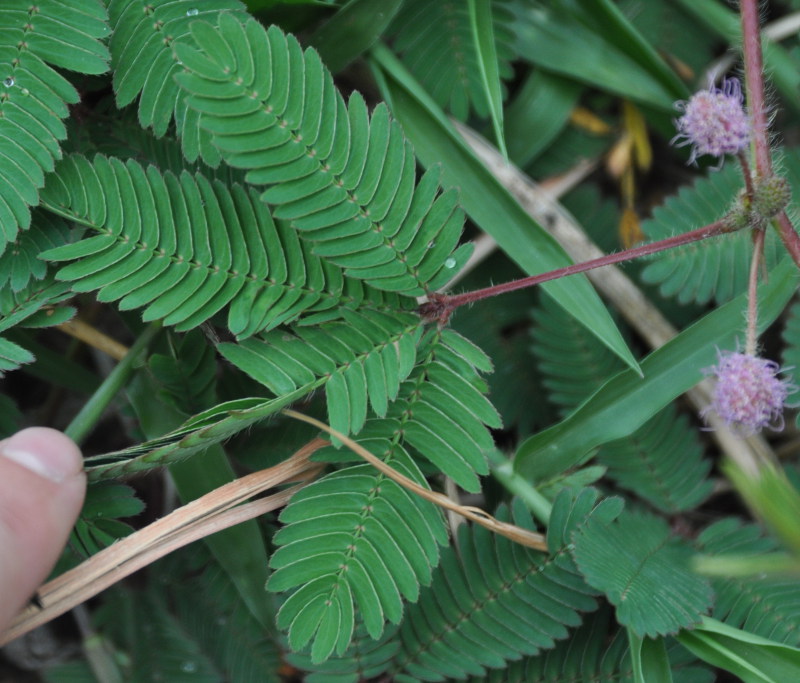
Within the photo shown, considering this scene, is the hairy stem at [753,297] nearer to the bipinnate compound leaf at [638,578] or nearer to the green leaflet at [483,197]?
the green leaflet at [483,197]

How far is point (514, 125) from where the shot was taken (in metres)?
2.11

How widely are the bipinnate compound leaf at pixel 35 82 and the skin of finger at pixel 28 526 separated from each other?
1.37 feet

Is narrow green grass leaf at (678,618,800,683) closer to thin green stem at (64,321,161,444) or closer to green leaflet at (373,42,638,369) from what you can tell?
green leaflet at (373,42,638,369)

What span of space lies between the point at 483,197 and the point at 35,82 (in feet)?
3.09

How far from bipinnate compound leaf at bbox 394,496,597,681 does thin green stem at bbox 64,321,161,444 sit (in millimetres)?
780

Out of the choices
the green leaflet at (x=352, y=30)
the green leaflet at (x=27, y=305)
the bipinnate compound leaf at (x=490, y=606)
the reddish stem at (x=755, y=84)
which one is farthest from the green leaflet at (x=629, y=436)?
the green leaflet at (x=27, y=305)

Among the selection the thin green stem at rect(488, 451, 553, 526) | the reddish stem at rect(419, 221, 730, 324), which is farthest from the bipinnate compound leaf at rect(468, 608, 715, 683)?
the reddish stem at rect(419, 221, 730, 324)

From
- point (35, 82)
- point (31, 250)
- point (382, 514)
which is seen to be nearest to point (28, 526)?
point (31, 250)

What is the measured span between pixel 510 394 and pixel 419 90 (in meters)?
0.81

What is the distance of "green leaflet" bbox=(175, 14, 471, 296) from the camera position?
1.28 m

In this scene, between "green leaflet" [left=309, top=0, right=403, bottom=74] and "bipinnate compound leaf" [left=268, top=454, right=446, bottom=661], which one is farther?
"green leaflet" [left=309, top=0, right=403, bottom=74]

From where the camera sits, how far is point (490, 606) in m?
1.58

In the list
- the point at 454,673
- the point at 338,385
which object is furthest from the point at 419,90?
the point at 454,673

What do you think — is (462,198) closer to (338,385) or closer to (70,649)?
(338,385)
